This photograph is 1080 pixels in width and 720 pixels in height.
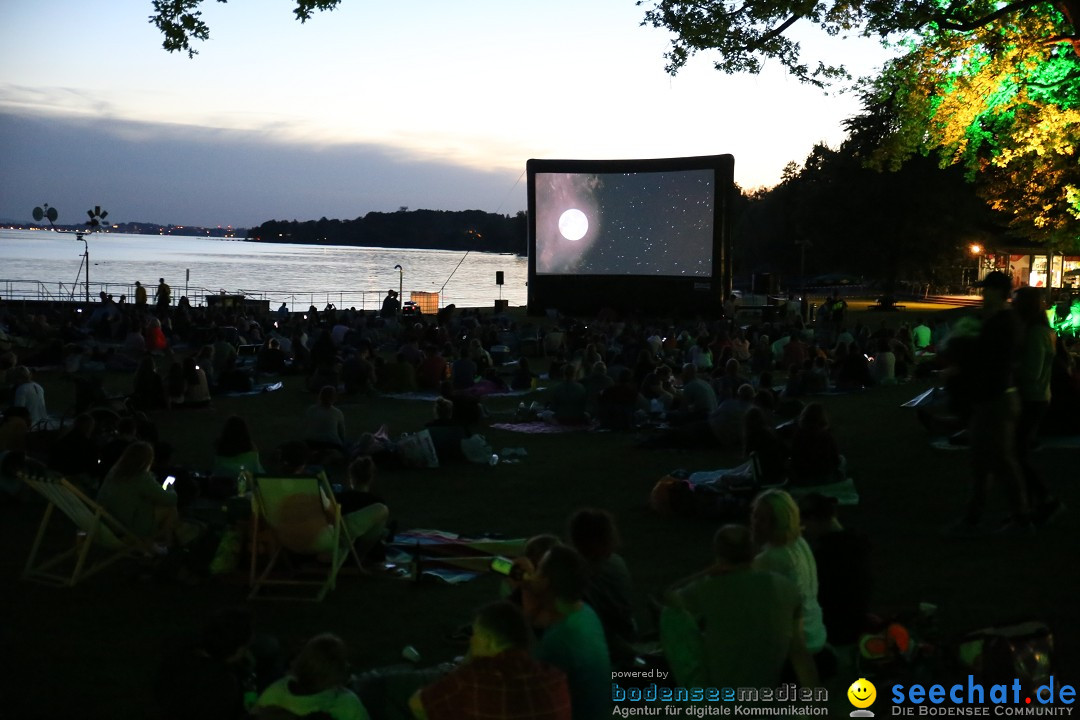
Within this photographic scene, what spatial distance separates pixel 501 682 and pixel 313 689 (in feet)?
2.11

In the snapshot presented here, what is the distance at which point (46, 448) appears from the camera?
8344mm

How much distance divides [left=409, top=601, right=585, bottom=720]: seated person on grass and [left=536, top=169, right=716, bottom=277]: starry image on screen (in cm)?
2535

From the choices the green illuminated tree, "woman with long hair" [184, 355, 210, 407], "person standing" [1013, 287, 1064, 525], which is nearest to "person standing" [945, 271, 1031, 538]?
"person standing" [1013, 287, 1064, 525]

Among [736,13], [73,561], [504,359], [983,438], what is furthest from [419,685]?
[504,359]

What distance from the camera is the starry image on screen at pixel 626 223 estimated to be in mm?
27672

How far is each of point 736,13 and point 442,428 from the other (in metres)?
5.59

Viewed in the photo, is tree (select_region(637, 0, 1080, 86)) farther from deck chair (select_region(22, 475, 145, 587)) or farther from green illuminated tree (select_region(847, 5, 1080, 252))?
deck chair (select_region(22, 475, 145, 587))

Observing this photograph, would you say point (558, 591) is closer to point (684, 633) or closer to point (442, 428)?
point (684, 633)

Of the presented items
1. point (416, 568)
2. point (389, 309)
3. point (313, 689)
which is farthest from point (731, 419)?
point (389, 309)

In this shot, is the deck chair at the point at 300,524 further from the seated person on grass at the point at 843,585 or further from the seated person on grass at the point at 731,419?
the seated person on grass at the point at 731,419

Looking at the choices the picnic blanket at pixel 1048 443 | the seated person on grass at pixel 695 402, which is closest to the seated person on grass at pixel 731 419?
the seated person on grass at pixel 695 402

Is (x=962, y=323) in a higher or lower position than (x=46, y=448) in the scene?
higher

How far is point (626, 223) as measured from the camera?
28.6 m

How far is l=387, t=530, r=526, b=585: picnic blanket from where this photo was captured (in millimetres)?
5664
